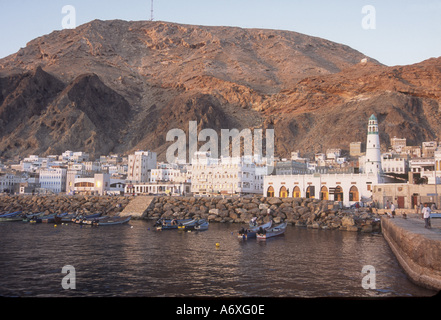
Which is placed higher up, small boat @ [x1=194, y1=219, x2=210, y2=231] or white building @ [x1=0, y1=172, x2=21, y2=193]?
white building @ [x1=0, y1=172, x2=21, y2=193]

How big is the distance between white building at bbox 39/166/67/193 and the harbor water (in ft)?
266

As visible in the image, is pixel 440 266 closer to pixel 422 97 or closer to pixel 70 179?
pixel 70 179

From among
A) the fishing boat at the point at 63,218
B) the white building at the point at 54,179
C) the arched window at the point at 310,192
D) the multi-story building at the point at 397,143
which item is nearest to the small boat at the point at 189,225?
the fishing boat at the point at 63,218

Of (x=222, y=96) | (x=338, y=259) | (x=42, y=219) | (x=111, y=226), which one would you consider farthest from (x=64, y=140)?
(x=338, y=259)

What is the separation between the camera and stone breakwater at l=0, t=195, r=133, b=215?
79.0 meters

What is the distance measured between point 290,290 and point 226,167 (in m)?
74.1

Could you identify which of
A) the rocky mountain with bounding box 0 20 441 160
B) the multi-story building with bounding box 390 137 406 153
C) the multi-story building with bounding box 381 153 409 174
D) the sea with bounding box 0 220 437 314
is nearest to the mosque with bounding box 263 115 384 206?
the multi-story building with bounding box 381 153 409 174

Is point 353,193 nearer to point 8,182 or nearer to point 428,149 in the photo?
point 428,149

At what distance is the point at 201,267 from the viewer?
1112 inches

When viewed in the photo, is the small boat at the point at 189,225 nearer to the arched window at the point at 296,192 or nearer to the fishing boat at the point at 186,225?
the fishing boat at the point at 186,225

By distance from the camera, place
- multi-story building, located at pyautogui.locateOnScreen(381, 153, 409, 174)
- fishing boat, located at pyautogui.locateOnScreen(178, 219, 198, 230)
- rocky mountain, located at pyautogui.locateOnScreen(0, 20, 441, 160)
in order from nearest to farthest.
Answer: fishing boat, located at pyautogui.locateOnScreen(178, 219, 198, 230) < multi-story building, located at pyautogui.locateOnScreen(381, 153, 409, 174) < rocky mountain, located at pyautogui.locateOnScreen(0, 20, 441, 160)

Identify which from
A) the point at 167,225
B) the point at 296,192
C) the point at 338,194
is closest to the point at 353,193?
the point at 338,194

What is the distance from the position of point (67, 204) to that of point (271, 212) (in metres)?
41.9

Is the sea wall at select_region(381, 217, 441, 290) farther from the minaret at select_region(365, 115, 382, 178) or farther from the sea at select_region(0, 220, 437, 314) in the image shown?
the minaret at select_region(365, 115, 382, 178)
